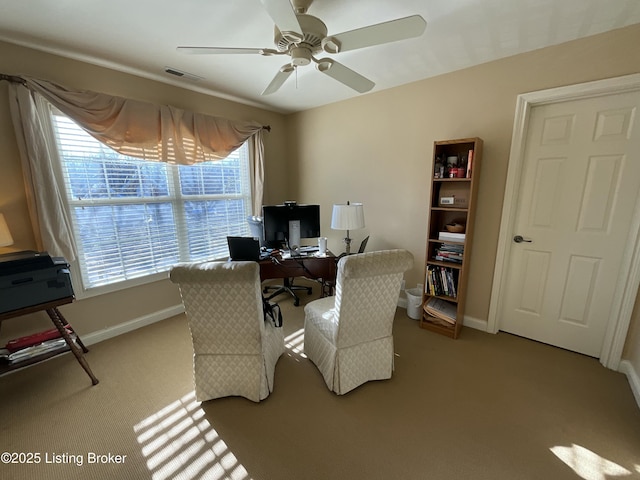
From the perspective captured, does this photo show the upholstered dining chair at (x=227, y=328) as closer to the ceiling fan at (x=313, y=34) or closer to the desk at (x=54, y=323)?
the desk at (x=54, y=323)

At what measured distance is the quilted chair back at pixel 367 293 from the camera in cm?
160

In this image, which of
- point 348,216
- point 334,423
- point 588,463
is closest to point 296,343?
point 334,423

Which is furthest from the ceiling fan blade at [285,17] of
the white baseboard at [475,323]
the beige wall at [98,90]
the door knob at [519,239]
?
the white baseboard at [475,323]

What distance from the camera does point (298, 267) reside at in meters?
2.51

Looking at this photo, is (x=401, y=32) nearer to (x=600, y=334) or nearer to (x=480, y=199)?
(x=480, y=199)

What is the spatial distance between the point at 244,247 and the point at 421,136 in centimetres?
206

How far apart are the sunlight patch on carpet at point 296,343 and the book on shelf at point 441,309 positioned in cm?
127

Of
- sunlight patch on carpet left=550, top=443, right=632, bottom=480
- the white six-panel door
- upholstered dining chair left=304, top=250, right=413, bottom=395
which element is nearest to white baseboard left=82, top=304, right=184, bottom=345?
upholstered dining chair left=304, top=250, right=413, bottom=395

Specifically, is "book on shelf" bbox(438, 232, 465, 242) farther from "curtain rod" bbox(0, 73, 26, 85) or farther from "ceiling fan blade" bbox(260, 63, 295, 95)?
"curtain rod" bbox(0, 73, 26, 85)

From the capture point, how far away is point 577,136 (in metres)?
2.02

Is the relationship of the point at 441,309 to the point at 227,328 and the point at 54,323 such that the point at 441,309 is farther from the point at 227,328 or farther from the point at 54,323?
the point at 54,323

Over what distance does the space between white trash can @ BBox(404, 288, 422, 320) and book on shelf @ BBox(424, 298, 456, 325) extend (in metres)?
Answer: 0.14

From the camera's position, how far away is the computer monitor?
2.63 meters

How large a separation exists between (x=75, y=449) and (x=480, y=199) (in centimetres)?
336
